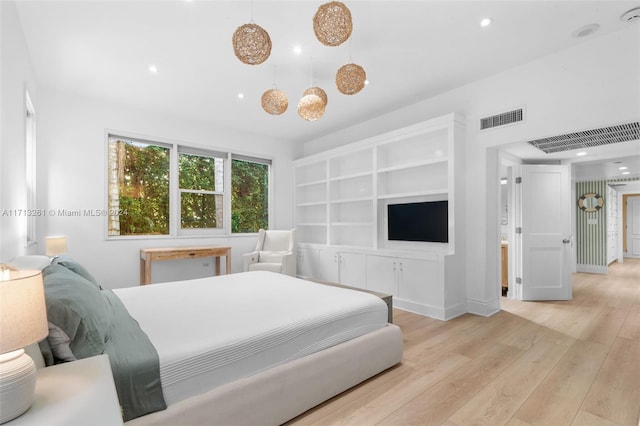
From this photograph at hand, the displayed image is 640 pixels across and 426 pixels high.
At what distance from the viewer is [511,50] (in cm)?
307

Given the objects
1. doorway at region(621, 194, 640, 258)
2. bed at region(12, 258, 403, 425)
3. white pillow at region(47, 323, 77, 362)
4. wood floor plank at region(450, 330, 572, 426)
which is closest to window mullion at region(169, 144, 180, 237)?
bed at region(12, 258, 403, 425)

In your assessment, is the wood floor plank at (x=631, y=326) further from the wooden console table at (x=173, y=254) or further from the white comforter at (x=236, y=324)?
the wooden console table at (x=173, y=254)

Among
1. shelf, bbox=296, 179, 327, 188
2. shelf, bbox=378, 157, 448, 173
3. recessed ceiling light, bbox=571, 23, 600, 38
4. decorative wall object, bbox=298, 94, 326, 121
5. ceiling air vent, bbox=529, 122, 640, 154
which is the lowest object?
shelf, bbox=296, 179, 327, 188

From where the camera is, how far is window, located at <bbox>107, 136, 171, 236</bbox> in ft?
14.7

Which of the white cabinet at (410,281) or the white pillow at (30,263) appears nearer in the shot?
the white pillow at (30,263)

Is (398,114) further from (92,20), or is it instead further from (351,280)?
(92,20)

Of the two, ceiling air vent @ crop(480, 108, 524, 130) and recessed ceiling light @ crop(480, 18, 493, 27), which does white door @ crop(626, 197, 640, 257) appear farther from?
recessed ceiling light @ crop(480, 18, 493, 27)

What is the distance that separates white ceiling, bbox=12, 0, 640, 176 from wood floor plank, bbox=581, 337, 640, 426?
8.57 feet

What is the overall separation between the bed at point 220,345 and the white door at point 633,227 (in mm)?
11573

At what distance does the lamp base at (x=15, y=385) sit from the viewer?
2.79 ft

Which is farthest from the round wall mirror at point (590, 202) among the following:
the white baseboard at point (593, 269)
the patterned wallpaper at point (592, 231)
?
the white baseboard at point (593, 269)

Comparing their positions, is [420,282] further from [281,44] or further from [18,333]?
[18,333]

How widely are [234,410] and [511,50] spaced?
3.76 metres

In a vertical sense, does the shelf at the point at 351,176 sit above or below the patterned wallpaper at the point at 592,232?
above
